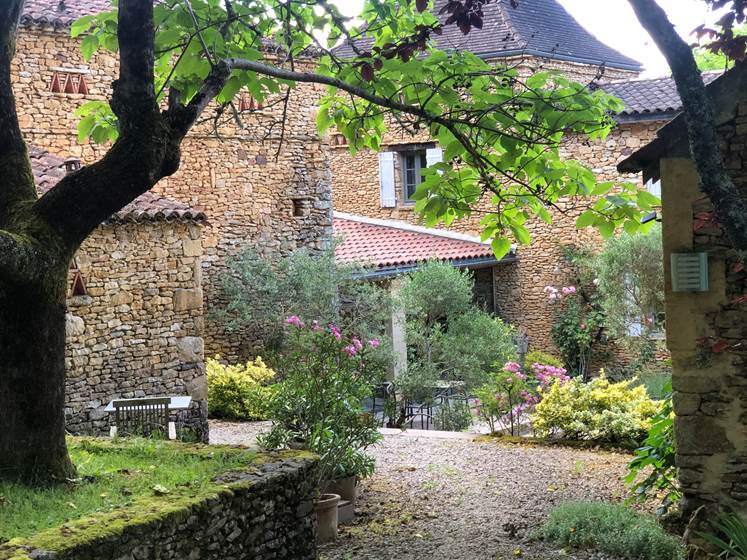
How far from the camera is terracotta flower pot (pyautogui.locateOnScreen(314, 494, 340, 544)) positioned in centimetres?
727

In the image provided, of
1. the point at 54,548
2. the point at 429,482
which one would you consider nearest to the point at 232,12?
the point at 54,548

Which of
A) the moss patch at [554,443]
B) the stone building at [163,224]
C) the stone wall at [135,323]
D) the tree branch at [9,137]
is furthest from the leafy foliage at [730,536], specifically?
the stone wall at [135,323]

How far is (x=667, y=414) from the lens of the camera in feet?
24.4

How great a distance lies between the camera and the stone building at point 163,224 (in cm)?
1186

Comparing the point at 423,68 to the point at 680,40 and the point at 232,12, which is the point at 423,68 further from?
the point at 680,40

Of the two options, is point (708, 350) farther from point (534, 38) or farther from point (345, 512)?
point (534, 38)

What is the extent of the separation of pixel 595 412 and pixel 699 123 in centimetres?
788

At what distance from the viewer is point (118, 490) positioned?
5.64 metres

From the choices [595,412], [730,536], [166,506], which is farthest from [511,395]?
[166,506]

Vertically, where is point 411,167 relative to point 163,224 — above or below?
above

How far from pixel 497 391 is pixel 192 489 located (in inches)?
291

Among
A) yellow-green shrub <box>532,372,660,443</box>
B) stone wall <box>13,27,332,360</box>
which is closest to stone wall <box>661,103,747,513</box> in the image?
yellow-green shrub <box>532,372,660,443</box>

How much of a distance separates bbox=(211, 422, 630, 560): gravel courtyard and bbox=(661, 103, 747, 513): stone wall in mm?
1008

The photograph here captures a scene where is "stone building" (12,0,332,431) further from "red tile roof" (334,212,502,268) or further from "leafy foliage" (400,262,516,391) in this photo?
"leafy foliage" (400,262,516,391)
